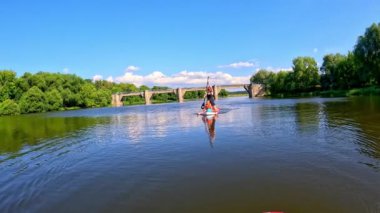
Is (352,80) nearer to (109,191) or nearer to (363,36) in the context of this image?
(363,36)

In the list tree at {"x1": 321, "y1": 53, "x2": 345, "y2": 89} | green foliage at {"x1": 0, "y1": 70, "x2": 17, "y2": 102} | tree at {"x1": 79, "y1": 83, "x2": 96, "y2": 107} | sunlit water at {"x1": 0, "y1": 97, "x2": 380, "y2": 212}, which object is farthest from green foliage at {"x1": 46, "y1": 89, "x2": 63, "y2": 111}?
sunlit water at {"x1": 0, "y1": 97, "x2": 380, "y2": 212}

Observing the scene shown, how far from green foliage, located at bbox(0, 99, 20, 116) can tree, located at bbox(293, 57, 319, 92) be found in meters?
90.9

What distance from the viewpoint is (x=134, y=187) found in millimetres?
9648

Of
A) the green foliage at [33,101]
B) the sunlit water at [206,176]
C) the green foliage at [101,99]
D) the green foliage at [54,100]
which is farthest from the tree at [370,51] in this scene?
the green foliage at [101,99]

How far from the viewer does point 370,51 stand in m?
71.8

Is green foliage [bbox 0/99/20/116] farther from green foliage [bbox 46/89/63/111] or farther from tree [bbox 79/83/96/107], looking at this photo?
tree [bbox 79/83/96/107]

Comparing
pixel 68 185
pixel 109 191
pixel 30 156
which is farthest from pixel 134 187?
pixel 30 156

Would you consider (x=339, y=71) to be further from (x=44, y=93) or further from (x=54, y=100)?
(x=44, y=93)

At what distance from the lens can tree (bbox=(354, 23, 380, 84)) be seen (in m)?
70.8

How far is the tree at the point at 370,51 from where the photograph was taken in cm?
7081

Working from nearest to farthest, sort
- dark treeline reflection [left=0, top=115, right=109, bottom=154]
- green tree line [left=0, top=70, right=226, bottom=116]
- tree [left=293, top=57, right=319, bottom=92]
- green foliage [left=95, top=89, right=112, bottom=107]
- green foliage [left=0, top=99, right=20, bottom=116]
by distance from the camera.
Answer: dark treeline reflection [left=0, top=115, right=109, bottom=154] < green foliage [left=0, top=99, right=20, bottom=116] < green tree line [left=0, top=70, right=226, bottom=116] < tree [left=293, top=57, right=319, bottom=92] < green foliage [left=95, top=89, right=112, bottom=107]

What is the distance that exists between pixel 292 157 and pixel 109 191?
7052 millimetres

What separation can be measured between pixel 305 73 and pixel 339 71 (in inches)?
674

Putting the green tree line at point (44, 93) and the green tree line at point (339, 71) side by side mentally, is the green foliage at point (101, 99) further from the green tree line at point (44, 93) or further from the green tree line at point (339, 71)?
the green tree line at point (339, 71)
